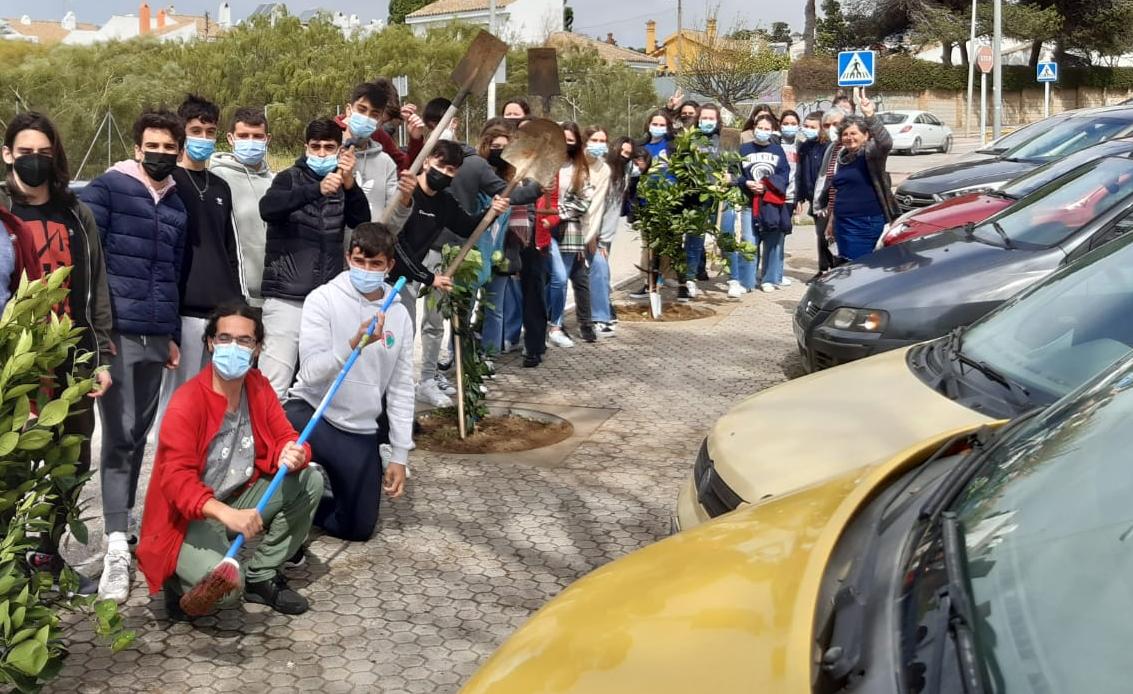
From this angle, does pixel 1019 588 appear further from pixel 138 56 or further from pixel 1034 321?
pixel 138 56

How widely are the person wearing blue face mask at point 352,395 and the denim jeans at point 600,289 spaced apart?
5.34m

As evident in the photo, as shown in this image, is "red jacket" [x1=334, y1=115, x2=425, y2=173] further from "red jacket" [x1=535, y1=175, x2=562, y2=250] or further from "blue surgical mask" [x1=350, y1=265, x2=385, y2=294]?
"blue surgical mask" [x1=350, y1=265, x2=385, y2=294]

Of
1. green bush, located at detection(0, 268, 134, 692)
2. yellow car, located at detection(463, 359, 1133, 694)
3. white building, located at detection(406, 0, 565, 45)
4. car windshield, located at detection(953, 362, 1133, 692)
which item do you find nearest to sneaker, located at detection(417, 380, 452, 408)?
green bush, located at detection(0, 268, 134, 692)

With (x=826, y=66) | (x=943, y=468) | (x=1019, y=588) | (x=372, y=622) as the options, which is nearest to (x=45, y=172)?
(x=372, y=622)

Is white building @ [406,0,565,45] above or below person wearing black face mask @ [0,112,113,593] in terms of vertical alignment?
above

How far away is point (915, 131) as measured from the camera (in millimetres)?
41781

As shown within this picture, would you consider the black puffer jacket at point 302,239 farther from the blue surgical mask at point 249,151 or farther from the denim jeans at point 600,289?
the denim jeans at point 600,289

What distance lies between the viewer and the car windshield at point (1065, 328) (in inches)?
178

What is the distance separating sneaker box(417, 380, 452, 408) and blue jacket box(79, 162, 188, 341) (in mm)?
3069

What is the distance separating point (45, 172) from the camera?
503cm

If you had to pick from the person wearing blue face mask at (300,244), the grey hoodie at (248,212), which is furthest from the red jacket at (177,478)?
the grey hoodie at (248,212)

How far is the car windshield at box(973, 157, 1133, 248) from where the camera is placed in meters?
7.57

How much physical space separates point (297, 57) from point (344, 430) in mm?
35001

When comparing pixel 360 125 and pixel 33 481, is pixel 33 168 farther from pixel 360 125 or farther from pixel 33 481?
pixel 360 125
